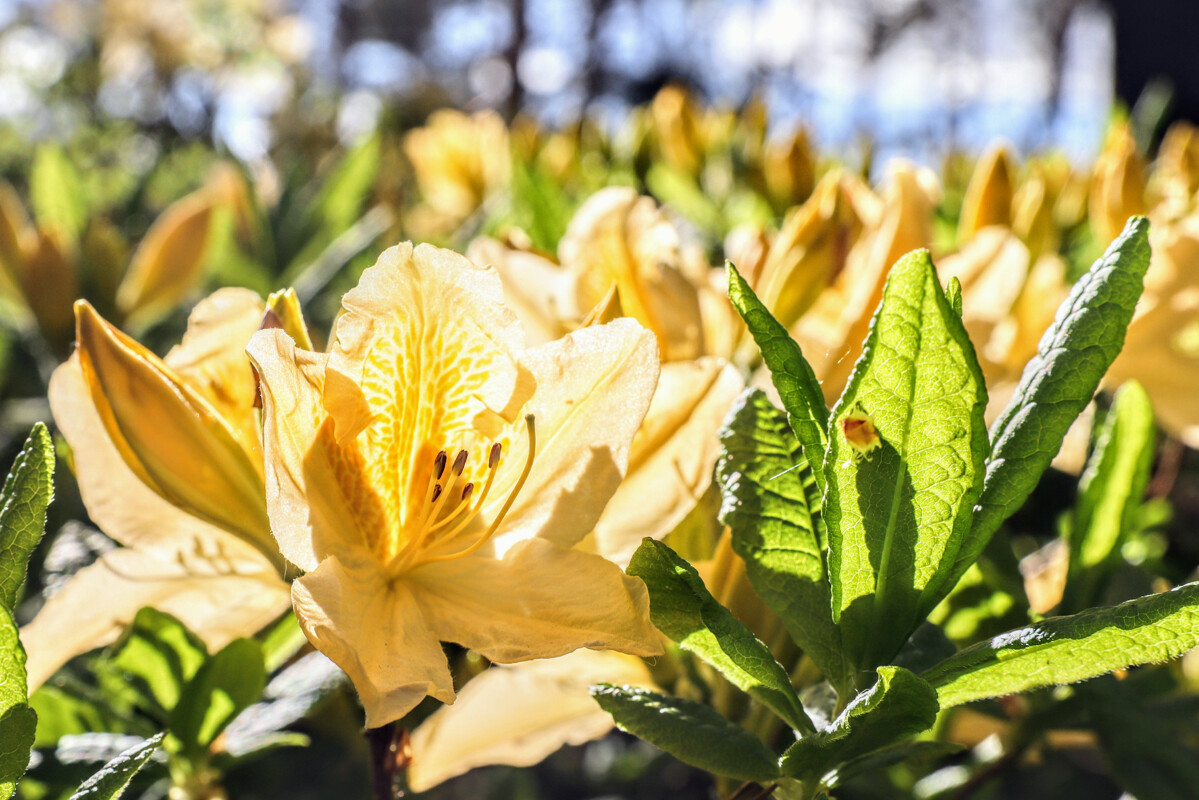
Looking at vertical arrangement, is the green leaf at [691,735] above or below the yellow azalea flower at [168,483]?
below

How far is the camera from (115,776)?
51 centimetres

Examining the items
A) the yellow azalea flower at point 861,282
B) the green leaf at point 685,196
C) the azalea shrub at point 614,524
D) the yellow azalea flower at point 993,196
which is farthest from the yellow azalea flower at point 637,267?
the green leaf at point 685,196

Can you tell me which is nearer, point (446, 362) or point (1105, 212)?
point (446, 362)

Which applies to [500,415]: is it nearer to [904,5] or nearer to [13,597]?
[13,597]

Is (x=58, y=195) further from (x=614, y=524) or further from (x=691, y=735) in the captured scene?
(x=691, y=735)

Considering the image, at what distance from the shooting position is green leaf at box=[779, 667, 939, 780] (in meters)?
0.48

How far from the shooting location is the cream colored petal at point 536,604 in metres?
0.55

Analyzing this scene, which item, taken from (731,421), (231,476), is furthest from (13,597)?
(731,421)

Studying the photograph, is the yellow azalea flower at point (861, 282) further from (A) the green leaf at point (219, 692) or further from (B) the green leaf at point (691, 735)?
(A) the green leaf at point (219, 692)

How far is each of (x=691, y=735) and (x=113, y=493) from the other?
1.30 feet

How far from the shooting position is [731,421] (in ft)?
1.94

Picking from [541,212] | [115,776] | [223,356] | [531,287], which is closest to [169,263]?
[541,212]

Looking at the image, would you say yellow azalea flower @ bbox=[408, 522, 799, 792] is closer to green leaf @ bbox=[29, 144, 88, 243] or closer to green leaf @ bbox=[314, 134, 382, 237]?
green leaf @ bbox=[314, 134, 382, 237]

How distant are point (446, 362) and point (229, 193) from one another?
148 centimetres
